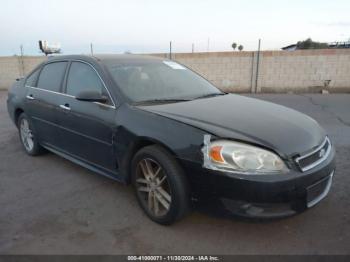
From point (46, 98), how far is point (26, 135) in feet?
3.73

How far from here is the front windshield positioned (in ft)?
10.6

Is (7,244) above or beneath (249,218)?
beneath

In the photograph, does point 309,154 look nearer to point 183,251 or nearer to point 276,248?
point 276,248

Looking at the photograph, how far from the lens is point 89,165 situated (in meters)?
3.54

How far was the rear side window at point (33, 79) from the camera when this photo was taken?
4605 mm

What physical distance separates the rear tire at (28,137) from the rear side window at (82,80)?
52.9 inches

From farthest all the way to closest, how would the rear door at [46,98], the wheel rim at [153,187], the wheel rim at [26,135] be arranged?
the wheel rim at [26,135]
the rear door at [46,98]
the wheel rim at [153,187]

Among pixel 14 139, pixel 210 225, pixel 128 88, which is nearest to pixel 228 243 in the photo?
pixel 210 225

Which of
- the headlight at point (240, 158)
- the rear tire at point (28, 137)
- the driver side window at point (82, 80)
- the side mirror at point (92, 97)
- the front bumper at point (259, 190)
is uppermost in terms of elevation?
the driver side window at point (82, 80)

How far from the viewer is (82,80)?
3631 millimetres

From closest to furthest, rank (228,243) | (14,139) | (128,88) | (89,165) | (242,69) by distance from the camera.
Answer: (228,243) < (128,88) < (89,165) < (14,139) < (242,69)

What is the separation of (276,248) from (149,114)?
161 centimetres

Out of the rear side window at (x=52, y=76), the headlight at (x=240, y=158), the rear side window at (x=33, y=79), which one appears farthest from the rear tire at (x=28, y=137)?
the headlight at (x=240, y=158)

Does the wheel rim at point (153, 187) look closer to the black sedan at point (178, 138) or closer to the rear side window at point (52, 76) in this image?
the black sedan at point (178, 138)
